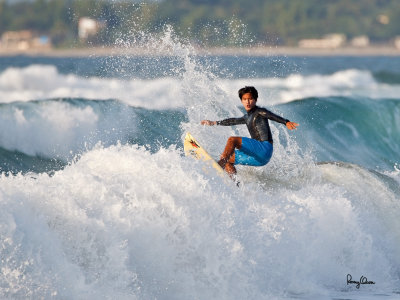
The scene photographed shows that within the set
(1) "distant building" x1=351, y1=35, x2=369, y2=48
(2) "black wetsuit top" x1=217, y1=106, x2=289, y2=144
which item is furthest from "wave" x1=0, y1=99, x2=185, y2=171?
(1) "distant building" x1=351, y1=35, x2=369, y2=48

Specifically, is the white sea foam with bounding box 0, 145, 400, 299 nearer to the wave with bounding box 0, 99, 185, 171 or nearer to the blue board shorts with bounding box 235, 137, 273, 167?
the blue board shorts with bounding box 235, 137, 273, 167

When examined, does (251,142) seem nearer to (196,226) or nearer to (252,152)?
(252,152)

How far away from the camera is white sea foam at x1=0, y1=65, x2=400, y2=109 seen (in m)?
21.4

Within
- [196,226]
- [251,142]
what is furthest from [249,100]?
[196,226]

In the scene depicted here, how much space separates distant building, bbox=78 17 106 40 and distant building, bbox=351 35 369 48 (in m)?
52.9

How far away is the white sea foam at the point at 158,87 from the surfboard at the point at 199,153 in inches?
104

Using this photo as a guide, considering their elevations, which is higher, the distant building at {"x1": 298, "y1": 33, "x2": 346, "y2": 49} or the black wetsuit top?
the distant building at {"x1": 298, "y1": 33, "x2": 346, "y2": 49}

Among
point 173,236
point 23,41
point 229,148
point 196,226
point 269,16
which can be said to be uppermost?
point 269,16

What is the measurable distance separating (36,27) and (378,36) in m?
54.4

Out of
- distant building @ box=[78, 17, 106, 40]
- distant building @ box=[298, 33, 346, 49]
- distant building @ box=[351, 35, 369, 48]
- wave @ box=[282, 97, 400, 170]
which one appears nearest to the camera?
wave @ box=[282, 97, 400, 170]

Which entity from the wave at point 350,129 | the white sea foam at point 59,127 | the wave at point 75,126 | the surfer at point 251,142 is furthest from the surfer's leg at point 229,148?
the wave at point 350,129

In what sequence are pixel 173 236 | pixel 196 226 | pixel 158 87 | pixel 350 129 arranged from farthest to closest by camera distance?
pixel 158 87 → pixel 350 129 → pixel 196 226 → pixel 173 236

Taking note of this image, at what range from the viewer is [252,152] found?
387 inches

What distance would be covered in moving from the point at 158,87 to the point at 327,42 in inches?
4399
